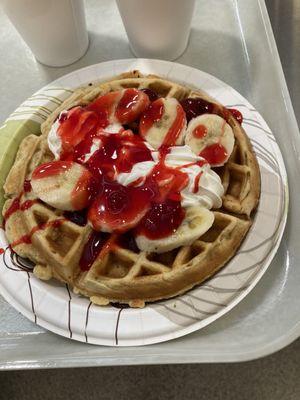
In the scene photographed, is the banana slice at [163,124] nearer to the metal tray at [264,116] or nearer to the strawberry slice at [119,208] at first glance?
the strawberry slice at [119,208]

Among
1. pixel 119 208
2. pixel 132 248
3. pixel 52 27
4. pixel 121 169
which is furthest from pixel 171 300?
pixel 52 27

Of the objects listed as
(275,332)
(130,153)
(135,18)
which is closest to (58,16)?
(135,18)

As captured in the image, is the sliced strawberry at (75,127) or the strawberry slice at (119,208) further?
the sliced strawberry at (75,127)

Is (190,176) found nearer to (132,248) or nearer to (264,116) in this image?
(132,248)

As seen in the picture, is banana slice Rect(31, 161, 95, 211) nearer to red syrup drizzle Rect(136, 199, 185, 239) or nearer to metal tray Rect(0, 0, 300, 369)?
red syrup drizzle Rect(136, 199, 185, 239)

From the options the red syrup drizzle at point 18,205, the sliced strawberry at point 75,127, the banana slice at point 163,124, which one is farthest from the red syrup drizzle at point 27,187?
the banana slice at point 163,124

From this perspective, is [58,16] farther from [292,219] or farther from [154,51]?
[292,219]
